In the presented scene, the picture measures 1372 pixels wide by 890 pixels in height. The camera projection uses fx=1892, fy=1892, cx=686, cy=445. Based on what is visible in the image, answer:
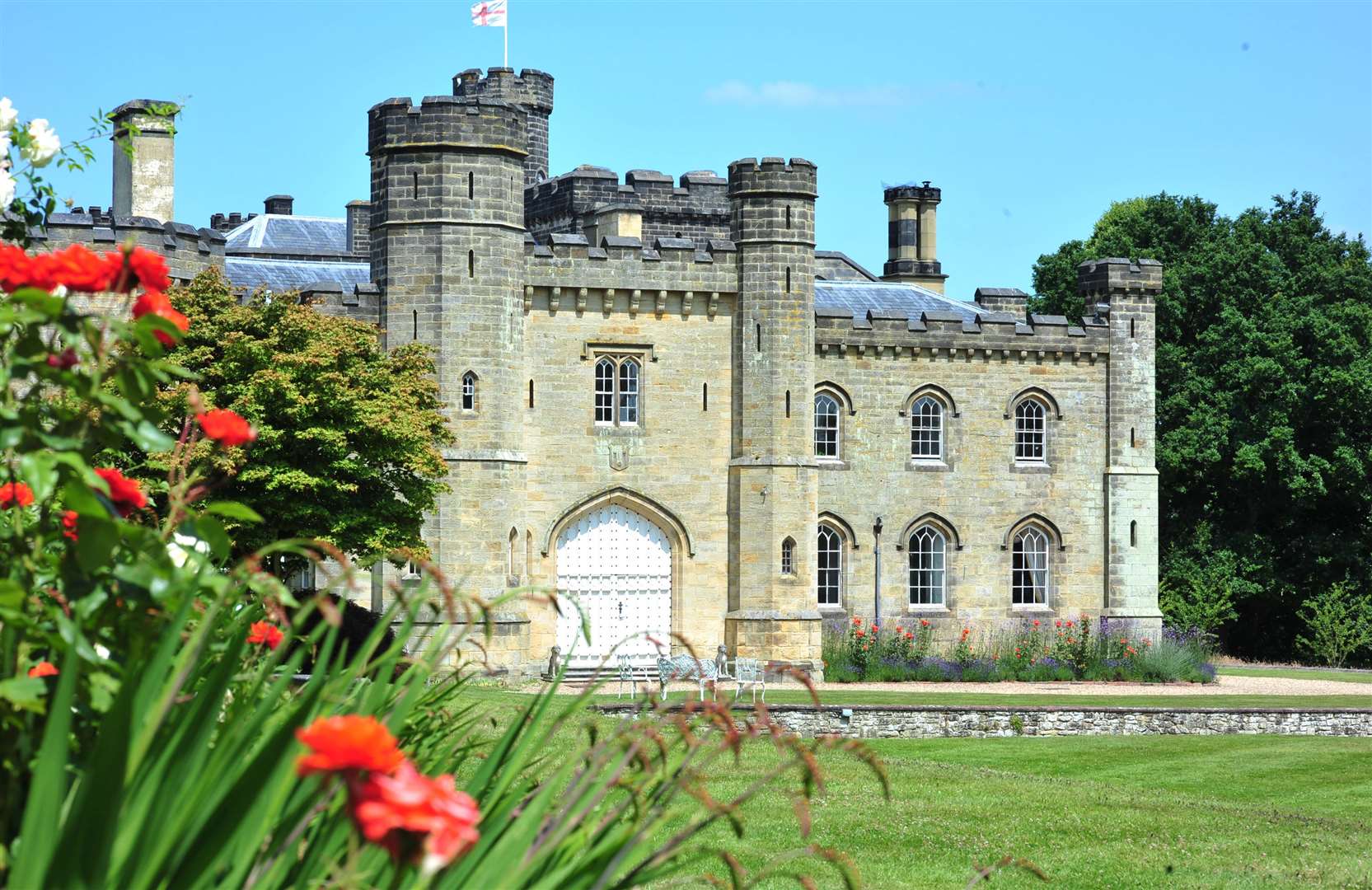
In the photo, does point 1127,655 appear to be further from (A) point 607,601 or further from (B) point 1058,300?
(B) point 1058,300

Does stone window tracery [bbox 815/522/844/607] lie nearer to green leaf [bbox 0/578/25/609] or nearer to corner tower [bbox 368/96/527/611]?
corner tower [bbox 368/96/527/611]

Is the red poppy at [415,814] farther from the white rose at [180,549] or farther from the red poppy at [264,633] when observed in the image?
the red poppy at [264,633]

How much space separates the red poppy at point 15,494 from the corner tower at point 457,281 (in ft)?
79.9

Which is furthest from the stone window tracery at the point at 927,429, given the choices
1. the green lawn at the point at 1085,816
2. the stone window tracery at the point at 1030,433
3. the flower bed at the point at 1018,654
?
the green lawn at the point at 1085,816

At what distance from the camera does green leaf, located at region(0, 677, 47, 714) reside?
387 centimetres

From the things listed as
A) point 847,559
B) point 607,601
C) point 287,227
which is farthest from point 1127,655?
point 287,227

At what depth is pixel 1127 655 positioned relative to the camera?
1348 inches

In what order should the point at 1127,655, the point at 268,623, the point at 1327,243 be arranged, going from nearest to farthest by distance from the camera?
the point at 268,623 < the point at 1127,655 < the point at 1327,243

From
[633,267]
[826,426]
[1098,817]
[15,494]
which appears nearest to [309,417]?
[633,267]

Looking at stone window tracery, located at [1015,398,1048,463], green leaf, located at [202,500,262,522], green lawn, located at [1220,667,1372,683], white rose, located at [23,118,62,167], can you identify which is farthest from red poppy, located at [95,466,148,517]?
green lawn, located at [1220,667,1372,683]

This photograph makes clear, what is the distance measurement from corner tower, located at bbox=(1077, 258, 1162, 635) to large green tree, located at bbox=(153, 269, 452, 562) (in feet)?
49.4

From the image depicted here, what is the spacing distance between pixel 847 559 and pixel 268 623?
29287 millimetres

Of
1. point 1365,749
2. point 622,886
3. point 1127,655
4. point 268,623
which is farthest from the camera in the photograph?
point 1127,655

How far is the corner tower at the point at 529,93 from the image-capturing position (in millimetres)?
47875
